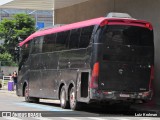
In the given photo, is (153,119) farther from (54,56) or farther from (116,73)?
(54,56)

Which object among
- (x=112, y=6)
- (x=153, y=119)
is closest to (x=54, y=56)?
(x=153, y=119)

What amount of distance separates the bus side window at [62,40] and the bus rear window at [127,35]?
10.1ft

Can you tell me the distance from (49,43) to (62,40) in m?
1.70

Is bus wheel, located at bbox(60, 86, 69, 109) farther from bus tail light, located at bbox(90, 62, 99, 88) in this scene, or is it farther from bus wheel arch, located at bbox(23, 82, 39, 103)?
bus wheel arch, located at bbox(23, 82, 39, 103)

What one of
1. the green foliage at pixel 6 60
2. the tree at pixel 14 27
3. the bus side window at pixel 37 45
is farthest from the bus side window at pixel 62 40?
the green foliage at pixel 6 60

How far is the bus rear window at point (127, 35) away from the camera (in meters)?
18.3

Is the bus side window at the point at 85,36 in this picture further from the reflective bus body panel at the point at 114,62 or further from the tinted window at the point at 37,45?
the tinted window at the point at 37,45

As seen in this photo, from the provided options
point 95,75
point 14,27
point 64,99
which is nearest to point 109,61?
point 95,75

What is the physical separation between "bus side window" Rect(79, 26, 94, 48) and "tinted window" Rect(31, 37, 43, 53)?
505 cm

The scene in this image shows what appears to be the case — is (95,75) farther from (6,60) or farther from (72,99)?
(6,60)

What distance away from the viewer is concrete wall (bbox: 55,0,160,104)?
2545 cm

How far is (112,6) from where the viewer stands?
30.3 metres

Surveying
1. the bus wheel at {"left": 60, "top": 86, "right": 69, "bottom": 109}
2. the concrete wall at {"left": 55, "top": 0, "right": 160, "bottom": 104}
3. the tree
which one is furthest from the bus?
the tree

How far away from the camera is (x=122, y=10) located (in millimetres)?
29125
